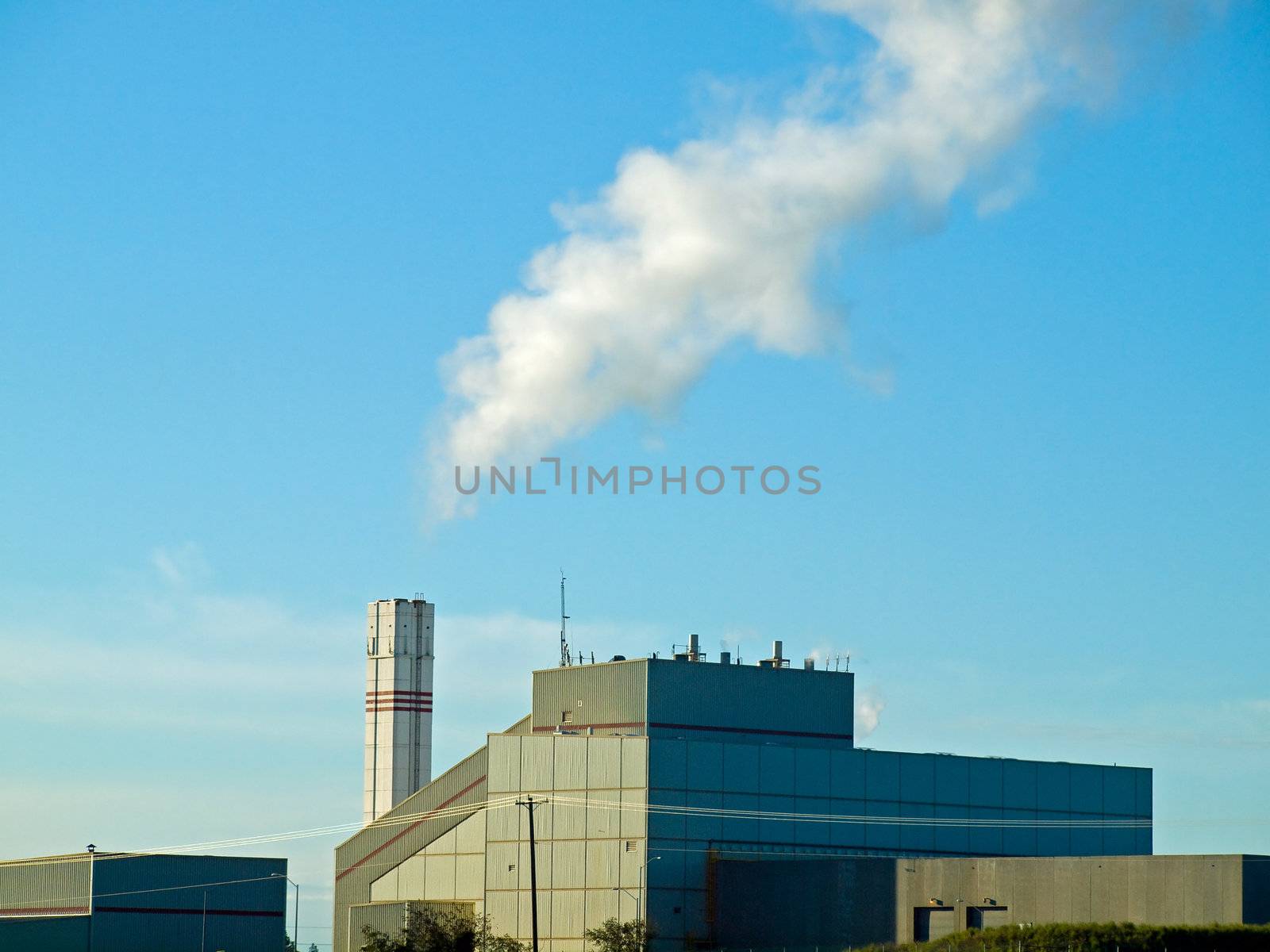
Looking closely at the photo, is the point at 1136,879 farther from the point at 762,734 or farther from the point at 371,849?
the point at 371,849

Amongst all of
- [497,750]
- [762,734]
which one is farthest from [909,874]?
[497,750]

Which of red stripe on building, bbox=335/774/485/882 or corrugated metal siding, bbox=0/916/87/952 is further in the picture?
red stripe on building, bbox=335/774/485/882

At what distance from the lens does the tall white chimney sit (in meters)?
110

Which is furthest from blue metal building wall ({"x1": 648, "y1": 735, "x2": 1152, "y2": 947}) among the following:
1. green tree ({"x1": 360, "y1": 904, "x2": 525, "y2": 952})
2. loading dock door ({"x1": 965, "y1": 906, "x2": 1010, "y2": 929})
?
loading dock door ({"x1": 965, "y1": 906, "x2": 1010, "y2": 929})

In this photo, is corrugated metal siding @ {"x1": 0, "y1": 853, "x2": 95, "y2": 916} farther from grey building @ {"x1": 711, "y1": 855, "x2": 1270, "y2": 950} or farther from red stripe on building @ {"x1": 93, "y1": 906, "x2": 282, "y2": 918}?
grey building @ {"x1": 711, "y1": 855, "x2": 1270, "y2": 950}

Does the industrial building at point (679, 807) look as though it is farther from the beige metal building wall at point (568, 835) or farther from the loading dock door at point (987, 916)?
the loading dock door at point (987, 916)

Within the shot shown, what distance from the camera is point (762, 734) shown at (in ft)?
292

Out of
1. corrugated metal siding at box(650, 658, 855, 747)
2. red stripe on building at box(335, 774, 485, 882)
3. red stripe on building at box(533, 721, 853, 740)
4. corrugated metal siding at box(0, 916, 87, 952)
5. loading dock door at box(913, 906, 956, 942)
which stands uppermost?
corrugated metal siding at box(650, 658, 855, 747)

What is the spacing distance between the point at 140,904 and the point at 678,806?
28.0 metres

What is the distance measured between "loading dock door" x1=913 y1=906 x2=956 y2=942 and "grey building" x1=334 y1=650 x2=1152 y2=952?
6.87m

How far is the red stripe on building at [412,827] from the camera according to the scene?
9000 cm

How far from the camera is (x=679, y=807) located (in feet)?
270

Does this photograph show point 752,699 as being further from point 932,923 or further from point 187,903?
point 187,903

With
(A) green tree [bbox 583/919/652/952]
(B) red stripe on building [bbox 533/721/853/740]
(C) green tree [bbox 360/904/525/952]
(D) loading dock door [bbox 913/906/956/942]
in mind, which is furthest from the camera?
(B) red stripe on building [bbox 533/721/853/740]
